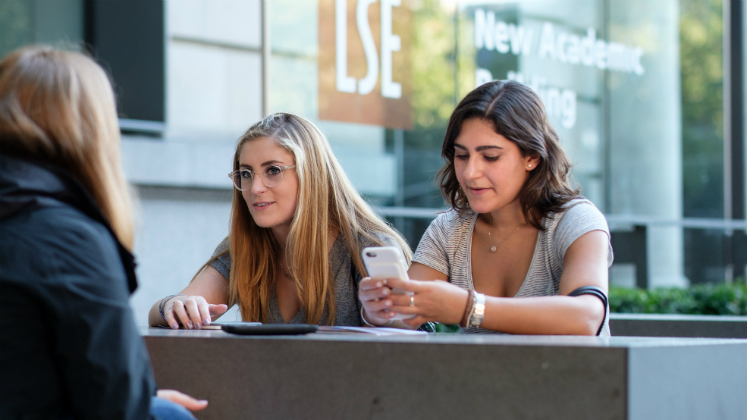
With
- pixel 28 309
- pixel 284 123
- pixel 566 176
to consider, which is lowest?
pixel 28 309

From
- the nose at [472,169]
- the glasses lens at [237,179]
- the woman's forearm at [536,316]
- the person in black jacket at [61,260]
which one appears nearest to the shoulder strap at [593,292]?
the woman's forearm at [536,316]

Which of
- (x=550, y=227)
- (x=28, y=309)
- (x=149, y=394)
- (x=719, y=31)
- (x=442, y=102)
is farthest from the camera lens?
(x=719, y=31)

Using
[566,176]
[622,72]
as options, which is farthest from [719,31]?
[566,176]

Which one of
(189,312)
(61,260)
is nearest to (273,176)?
(189,312)

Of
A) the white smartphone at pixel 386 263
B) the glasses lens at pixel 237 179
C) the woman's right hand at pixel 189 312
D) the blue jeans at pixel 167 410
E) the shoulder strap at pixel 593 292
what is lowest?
the blue jeans at pixel 167 410

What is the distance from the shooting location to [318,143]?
3355 millimetres

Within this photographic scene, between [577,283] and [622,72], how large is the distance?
6315 millimetres

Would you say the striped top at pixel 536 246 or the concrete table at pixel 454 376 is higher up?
the striped top at pixel 536 246

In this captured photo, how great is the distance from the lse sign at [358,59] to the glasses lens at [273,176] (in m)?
2.55

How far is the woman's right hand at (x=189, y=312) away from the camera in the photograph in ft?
9.18

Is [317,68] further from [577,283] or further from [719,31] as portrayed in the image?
[719,31]

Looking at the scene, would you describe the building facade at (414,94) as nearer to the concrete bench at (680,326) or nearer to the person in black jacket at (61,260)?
the concrete bench at (680,326)

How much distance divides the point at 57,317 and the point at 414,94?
5062mm

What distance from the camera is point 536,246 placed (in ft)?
9.59
